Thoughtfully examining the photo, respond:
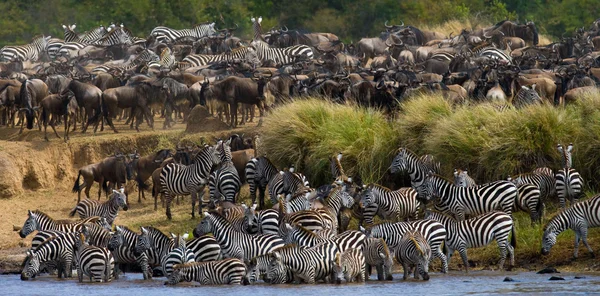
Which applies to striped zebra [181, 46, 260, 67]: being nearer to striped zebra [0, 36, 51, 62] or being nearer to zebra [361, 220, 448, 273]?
striped zebra [0, 36, 51, 62]

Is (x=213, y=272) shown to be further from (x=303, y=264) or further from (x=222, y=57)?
(x=222, y=57)

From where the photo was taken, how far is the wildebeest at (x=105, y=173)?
1014 inches

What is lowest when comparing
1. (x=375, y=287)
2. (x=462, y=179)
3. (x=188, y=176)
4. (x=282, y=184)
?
(x=375, y=287)

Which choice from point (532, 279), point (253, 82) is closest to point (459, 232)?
point (532, 279)

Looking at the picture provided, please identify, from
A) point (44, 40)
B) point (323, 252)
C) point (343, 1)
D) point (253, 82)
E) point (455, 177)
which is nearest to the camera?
point (323, 252)

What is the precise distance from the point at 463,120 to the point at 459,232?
4.50m

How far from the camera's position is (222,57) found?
39.8 meters

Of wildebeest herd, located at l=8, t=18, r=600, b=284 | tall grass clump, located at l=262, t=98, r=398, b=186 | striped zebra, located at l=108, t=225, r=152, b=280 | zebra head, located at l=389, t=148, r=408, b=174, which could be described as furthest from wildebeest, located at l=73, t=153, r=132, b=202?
striped zebra, located at l=108, t=225, r=152, b=280

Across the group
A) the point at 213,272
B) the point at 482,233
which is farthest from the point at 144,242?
the point at 482,233

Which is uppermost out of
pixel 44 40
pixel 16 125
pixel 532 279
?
pixel 44 40

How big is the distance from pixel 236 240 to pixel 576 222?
183 inches

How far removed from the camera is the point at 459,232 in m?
18.8

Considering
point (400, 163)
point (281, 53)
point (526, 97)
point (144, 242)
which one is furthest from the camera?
point (281, 53)

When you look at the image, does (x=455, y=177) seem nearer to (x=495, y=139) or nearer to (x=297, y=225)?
(x=495, y=139)
